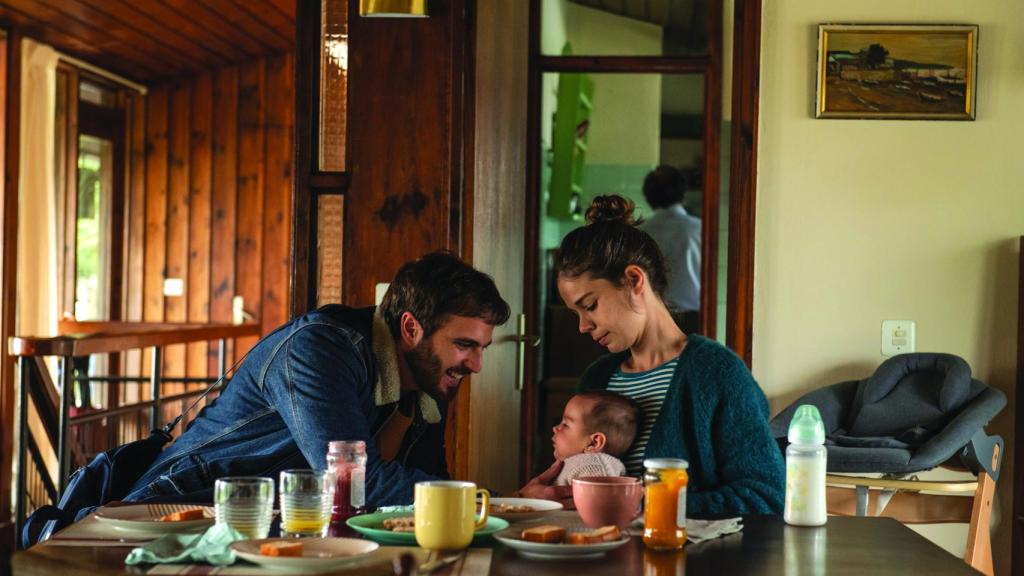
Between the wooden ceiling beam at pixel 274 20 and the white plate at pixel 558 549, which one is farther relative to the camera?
the wooden ceiling beam at pixel 274 20

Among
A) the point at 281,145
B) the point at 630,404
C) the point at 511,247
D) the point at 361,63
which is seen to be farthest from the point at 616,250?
the point at 281,145

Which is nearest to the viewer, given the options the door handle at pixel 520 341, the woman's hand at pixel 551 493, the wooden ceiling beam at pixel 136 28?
the woman's hand at pixel 551 493

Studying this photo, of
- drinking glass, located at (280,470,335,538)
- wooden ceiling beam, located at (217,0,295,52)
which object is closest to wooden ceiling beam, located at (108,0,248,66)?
wooden ceiling beam, located at (217,0,295,52)

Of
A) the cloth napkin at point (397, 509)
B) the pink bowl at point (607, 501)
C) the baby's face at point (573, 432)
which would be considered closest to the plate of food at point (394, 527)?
the cloth napkin at point (397, 509)

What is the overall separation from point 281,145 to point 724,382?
6.30 metres

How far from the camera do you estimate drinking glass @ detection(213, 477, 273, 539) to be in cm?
178

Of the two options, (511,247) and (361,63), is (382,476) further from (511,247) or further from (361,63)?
(511,247)

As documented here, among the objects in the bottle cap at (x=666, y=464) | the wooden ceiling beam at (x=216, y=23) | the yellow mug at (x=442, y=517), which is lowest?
the yellow mug at (x=442, y=517)

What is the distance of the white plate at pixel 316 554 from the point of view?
5.22 feet

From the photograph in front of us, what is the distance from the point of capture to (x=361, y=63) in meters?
3.36

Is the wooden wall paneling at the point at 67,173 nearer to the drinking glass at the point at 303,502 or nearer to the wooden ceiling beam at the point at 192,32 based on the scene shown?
the wooden ceiling beam at the point at 192,32

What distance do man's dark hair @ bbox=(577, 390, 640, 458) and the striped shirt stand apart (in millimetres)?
16

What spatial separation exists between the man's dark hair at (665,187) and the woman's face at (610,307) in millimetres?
3377

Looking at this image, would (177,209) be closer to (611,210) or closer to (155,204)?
(155,204)
